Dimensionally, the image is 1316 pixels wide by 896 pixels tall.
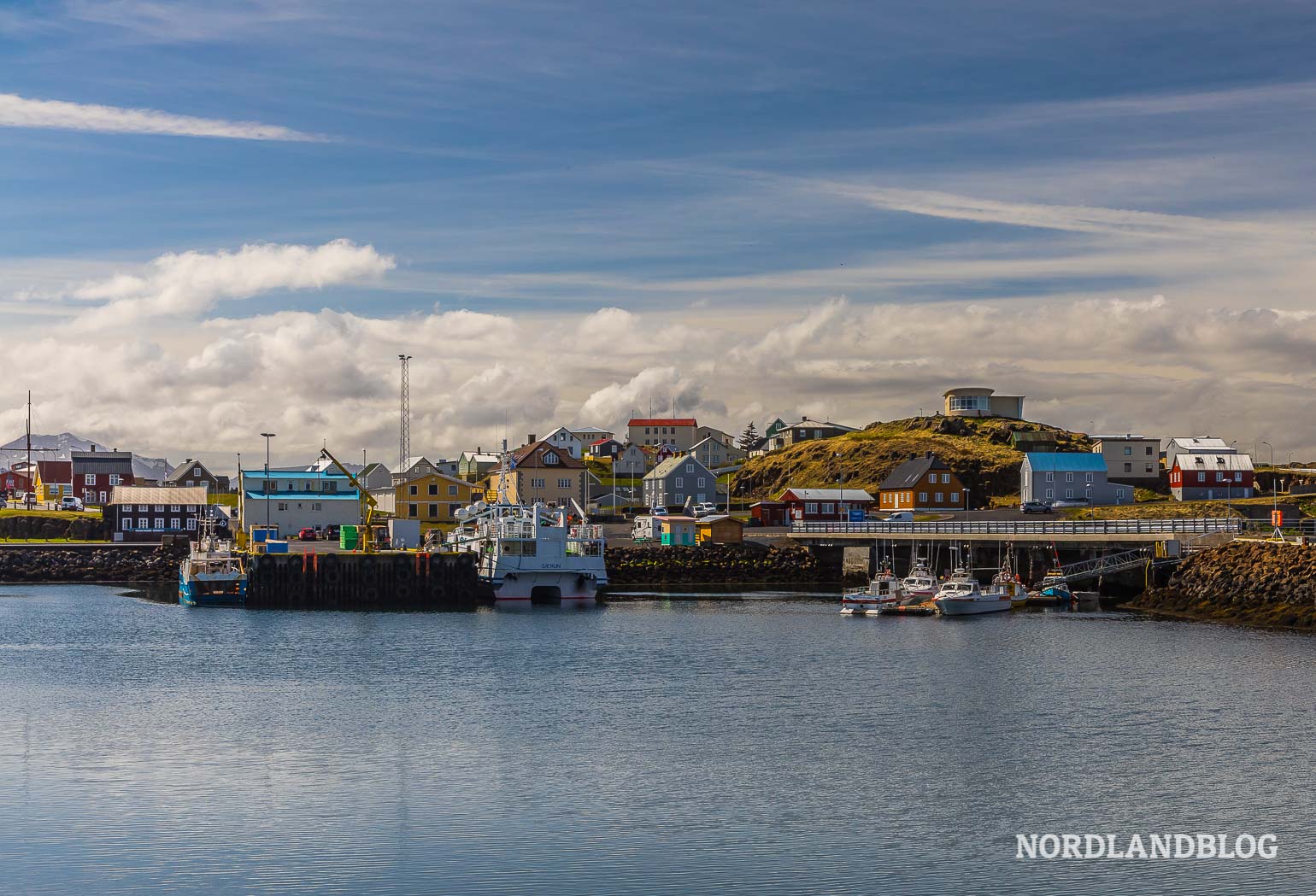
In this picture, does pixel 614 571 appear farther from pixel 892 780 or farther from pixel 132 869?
pixel 132 869

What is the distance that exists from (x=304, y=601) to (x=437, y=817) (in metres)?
55.8

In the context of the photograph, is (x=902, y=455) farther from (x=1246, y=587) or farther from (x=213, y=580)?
(x=213, y=580)

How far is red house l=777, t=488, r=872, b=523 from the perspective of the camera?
122 m

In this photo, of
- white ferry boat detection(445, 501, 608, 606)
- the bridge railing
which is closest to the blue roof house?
the bridge railing

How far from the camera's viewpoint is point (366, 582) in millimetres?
82688

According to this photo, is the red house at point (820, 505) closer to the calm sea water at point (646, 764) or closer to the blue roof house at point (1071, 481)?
the blue roof house at point (1071, 481)

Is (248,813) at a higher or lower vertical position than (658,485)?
lower

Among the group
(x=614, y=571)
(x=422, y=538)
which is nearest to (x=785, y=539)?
(x=614, y=571)

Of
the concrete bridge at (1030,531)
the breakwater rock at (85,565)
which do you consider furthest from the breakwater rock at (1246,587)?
the breakwater rock at (85,565)

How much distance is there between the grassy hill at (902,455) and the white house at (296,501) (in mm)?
54812

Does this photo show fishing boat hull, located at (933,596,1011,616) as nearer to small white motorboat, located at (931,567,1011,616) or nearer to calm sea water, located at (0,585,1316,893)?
small white motorboat, located at (931,567,1011,616)

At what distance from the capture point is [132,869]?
24453mm

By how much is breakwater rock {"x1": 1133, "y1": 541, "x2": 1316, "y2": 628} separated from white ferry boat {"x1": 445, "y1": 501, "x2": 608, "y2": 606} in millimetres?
32637

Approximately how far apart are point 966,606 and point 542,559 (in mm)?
25550
